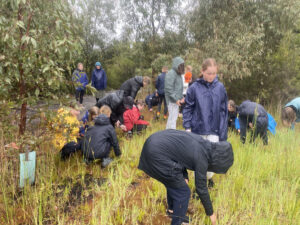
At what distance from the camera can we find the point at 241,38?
8.00 m

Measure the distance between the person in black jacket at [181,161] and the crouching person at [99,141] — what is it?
159cm

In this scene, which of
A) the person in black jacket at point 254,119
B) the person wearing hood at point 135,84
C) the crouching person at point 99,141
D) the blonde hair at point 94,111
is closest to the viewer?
the crouching person at point 99,141

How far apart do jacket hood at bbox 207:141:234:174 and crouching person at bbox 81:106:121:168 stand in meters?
2.13

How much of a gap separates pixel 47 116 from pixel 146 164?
5.40 ft

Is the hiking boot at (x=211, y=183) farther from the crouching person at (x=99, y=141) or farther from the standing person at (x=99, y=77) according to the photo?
the standing person at (x=99, y=77)

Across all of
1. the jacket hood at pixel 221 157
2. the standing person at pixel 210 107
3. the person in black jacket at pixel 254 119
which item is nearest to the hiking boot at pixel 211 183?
the standing person at pixel 210 107

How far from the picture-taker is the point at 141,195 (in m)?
2.87

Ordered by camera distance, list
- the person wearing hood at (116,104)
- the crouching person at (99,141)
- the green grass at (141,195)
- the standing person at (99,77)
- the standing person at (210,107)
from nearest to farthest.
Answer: the green grass at (141,195), the standing person at (210,107), the crouching person at (99,141), the person wearing hood at (116,104), the standing person at (99,77)

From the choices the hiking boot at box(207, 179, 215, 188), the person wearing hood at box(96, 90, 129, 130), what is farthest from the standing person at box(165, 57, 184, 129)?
the hiking boot at box(207, 179, 215, 188)

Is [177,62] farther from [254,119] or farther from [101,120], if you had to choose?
[101,120]

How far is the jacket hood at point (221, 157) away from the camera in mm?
1912

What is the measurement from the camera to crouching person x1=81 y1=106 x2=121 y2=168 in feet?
11.9

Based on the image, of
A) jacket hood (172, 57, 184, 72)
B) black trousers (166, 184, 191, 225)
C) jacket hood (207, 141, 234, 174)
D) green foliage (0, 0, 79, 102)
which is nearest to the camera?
jacket hood (207, 141, 234, 174)

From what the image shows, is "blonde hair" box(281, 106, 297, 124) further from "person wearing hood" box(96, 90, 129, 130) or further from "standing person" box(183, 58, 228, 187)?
"person wearing hood" box(96, 90, 129, 130)
